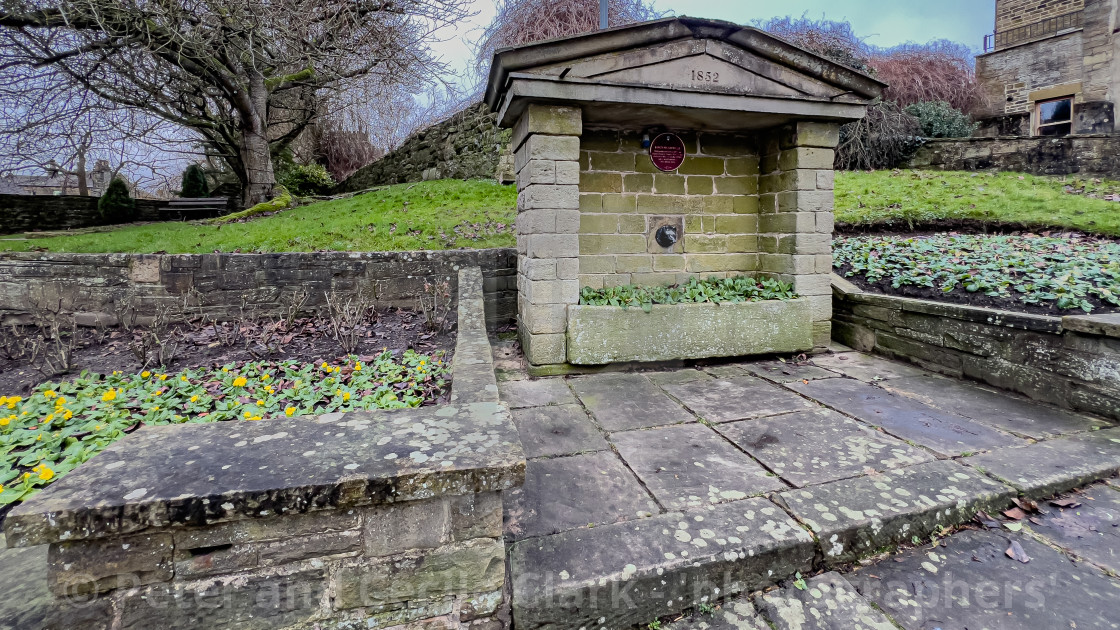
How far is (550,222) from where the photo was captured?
14.0 ft

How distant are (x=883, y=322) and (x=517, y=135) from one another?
4.10 m

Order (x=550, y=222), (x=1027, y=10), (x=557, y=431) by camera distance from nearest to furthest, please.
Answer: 1. (x=557, y=431)
2. (x=550, y=222)
3. (x=1027, y=10)

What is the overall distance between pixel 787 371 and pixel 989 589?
8.68 ft

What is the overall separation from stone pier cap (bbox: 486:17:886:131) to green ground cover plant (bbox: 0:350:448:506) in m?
2.57

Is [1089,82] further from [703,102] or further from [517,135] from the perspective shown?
[517,135]

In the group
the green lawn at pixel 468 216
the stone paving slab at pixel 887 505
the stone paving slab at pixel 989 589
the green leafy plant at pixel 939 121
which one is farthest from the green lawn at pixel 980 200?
the stone paving slab at pixel 989 589

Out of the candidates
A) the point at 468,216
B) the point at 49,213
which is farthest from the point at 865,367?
the point at 49,213

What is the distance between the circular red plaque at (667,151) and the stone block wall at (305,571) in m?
4.26

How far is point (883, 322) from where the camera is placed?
484 centimetres

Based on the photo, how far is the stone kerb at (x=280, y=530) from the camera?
130 centimetres

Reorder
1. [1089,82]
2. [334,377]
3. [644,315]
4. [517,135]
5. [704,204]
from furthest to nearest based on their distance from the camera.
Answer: [1089,82] → [704,204] → [517,135] → [644,315] → [334,377]

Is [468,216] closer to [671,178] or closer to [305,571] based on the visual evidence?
[671,178]

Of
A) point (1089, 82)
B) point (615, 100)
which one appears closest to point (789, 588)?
point (615, 100)

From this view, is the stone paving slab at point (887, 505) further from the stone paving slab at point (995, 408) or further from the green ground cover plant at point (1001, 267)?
the green ground cover plant at point (1001, 267)
